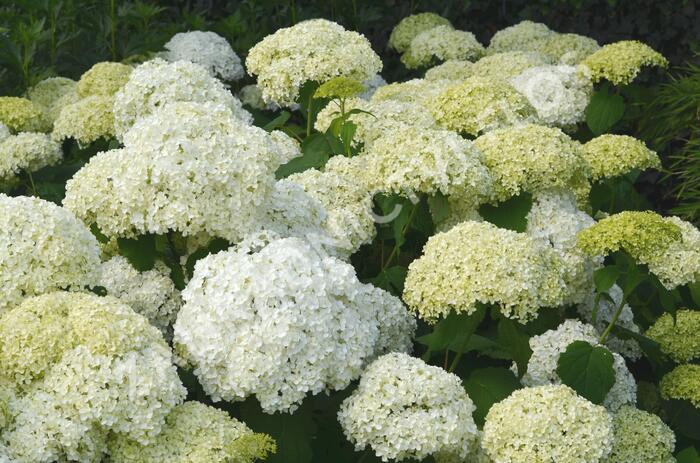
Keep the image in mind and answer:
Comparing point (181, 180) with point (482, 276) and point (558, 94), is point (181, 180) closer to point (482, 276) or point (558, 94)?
point (482, 276)

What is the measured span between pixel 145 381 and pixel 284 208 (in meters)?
1.05

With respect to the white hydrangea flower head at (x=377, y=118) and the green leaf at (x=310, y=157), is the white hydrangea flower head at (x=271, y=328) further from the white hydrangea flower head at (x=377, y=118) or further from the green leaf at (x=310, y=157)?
the white hydrangea flower head at (x=377, y=118)

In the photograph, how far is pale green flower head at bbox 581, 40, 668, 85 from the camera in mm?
6035

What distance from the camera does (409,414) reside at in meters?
3.41

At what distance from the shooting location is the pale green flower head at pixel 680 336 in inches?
176

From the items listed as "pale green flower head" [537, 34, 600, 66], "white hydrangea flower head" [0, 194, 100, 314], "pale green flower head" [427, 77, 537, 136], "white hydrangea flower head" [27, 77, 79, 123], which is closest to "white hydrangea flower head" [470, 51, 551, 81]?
"pale green flower head" [537, 34, 600, 66]

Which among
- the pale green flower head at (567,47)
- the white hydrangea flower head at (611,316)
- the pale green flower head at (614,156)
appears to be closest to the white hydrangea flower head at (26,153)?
the pale green flower head at (614,156)

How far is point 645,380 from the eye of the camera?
4.88 m

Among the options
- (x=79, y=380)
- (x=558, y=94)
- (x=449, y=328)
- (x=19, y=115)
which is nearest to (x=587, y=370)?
(x=449, y=328)

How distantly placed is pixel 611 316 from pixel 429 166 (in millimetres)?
1072

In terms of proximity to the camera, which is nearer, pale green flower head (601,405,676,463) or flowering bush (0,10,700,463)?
flowering bush (0,10,700,463)

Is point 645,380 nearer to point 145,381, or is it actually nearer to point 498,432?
point 498,432

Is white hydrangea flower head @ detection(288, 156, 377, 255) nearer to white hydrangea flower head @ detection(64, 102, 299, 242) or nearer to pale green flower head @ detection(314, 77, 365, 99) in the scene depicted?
pale green flower head @ detection(314, 77, 365, 99)

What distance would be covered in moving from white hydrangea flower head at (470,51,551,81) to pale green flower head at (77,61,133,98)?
2136mm
